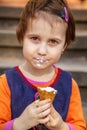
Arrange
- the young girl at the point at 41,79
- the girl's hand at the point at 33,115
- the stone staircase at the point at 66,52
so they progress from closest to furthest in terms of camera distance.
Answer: the girl's hand at the point at 33,115
the young girl at the point at 41,79
the stone staircase at the point at 66,52

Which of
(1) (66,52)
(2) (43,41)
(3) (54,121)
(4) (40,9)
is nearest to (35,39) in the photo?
(2) (43,41)

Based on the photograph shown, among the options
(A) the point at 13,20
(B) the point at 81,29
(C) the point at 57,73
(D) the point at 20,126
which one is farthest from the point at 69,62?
(D) the point at 20,126

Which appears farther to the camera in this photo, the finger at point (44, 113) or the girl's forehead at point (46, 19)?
the girl's forehead at point (46, 19)

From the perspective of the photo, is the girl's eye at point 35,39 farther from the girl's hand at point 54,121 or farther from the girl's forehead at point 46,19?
the girl's hand at point 54,121

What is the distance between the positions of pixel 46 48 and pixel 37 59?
63mm

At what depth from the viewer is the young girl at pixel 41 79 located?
65.6 inches

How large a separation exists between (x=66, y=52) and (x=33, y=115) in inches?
84.5

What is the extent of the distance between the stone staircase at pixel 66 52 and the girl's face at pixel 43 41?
1.63 metres

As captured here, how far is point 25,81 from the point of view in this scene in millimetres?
1801

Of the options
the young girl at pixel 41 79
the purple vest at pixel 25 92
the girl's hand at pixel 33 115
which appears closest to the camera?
the girl's hand at pixel 33 115

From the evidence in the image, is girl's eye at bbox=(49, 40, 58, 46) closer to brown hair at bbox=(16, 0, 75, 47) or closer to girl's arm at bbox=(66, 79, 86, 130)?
brown hair at bbox=(16, 0, 75, 47)

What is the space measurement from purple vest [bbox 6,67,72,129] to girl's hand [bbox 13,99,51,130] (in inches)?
3.5

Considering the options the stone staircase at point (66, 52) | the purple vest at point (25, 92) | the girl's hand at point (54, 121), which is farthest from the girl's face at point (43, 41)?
the stone staircase at point (66, 52)

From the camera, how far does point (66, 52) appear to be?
12.2 ft
